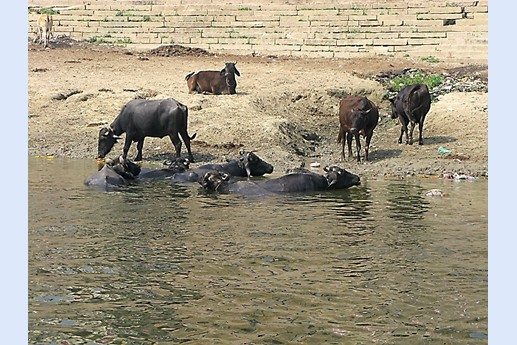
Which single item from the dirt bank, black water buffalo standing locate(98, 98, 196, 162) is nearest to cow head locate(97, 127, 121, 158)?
black water buffalo standing locate(98, 98, 196, 162)

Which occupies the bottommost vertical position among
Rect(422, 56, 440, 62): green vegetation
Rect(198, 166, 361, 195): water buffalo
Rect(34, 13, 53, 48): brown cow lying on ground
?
Rect(198, 166, 361, 195): water buffalo

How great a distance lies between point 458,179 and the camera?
13.8 metres

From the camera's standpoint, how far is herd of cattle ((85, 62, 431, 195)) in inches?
484

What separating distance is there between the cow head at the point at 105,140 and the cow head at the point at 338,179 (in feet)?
15.7

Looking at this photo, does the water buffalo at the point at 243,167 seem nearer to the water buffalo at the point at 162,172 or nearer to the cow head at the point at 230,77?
the water buffalo at the point at 162,172

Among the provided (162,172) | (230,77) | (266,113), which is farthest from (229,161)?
(230,77)

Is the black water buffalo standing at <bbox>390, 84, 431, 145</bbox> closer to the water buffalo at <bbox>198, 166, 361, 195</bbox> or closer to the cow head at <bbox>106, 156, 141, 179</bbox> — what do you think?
the water buffalo at <bbox>198, 166, 361, 195</bbox>

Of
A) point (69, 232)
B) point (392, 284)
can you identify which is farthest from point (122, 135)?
point (392, 284)

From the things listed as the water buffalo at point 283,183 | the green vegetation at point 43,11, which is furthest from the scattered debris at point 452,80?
the green vegetation at point 43,11

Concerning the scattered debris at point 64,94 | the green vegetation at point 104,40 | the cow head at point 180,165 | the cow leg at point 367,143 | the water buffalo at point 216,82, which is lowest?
the cow head at point 180,165

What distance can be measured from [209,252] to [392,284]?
6.42 feet

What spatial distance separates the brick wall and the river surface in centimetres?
1716

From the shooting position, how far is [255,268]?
25.6 ft

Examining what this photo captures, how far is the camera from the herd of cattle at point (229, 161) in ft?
40.3
